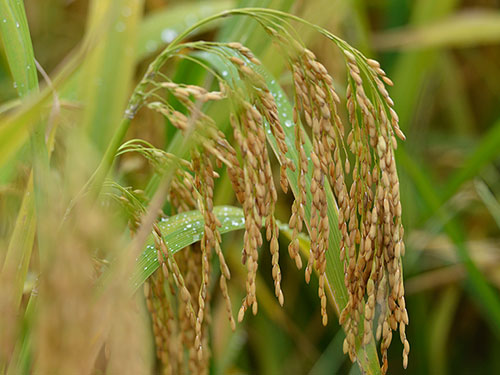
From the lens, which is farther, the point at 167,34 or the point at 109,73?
the point at 167,34

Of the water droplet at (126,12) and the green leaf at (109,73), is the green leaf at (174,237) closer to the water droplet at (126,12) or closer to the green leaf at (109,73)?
the green leaf at (109,73)

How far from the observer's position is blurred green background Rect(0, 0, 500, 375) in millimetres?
1138

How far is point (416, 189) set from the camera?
133cm

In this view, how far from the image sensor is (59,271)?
0.31 metres

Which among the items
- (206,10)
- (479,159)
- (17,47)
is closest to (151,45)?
(206,10)

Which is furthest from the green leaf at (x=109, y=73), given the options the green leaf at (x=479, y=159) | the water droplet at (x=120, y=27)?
the green leaf at (x=479, y=159)

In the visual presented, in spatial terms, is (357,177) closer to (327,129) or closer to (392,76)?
(327,129)

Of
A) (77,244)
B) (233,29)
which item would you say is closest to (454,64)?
(233,29)

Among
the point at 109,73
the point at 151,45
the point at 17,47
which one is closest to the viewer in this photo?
the point at 17,47

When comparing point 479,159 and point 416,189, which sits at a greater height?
point 479,159

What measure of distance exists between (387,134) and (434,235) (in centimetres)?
86

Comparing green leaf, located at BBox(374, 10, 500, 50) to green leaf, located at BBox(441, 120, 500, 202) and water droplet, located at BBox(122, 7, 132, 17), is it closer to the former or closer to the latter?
green leaf, located at BBox(441, 120, 500, 202)

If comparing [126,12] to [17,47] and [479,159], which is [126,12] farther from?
[479,159]

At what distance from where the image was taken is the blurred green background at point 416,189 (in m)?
1.14
